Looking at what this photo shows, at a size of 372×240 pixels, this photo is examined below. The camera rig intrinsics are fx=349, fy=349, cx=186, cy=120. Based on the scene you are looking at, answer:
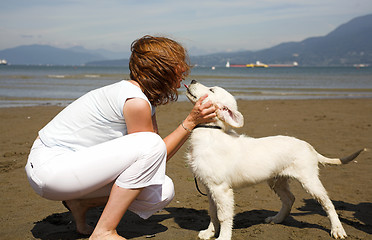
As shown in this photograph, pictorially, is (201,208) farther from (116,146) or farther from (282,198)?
(116,146)

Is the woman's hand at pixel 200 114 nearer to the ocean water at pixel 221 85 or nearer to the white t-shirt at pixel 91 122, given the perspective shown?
the white t-shirt at pixel 91 122

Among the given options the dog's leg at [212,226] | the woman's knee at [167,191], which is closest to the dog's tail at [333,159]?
the dog's leg at [212,226]

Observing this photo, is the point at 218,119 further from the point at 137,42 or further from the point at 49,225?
the point at 49,225

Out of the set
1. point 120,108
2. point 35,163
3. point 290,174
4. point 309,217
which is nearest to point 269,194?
point 309,217

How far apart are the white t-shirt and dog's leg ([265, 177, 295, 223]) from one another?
193 cm

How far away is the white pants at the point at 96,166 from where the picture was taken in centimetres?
285

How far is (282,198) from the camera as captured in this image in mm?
4066

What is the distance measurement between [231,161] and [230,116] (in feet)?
1.45

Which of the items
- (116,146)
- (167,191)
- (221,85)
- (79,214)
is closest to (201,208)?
(167,191)

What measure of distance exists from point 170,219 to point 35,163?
1.70 metres

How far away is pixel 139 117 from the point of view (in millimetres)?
2957

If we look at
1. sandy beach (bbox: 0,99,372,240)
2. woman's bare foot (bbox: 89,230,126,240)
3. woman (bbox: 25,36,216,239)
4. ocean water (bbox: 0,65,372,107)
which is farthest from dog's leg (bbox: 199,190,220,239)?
ocean water (bbox: 0,65,372,107)

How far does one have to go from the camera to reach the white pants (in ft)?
9.34

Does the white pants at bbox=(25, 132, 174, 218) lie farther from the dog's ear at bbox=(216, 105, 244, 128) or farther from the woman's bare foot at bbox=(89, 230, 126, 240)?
the dog's ear at bbox=(216, 105, 244, 128)
